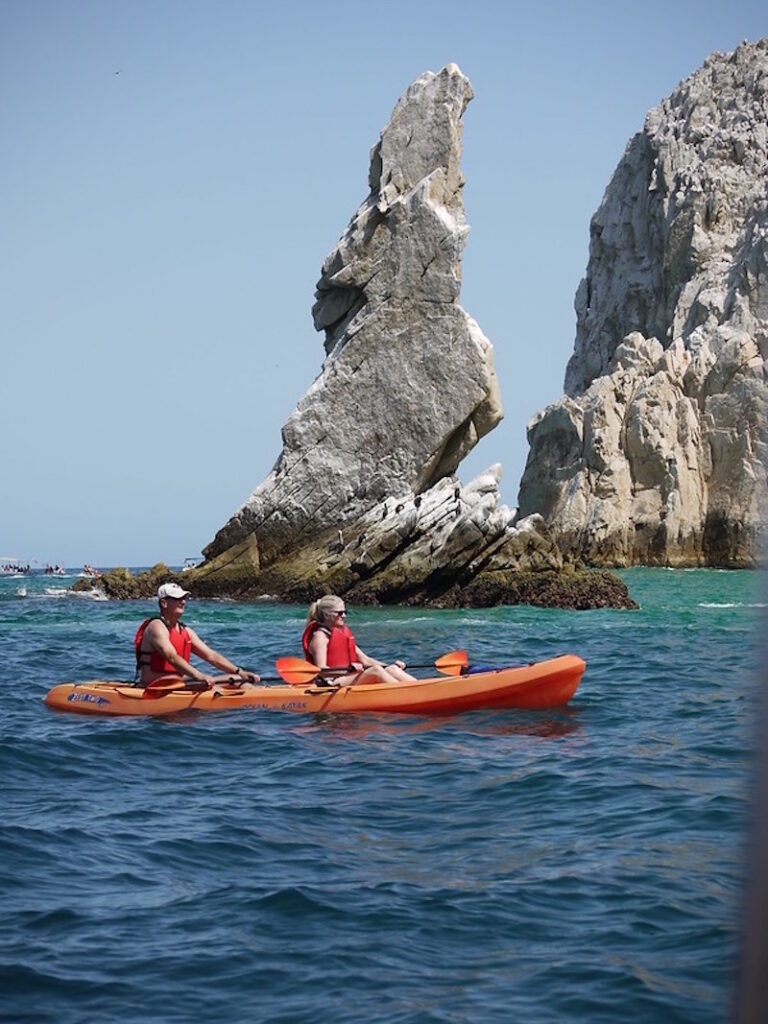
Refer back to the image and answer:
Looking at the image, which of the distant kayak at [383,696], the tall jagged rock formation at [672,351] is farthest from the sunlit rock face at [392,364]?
the distant kayak at [383,696]

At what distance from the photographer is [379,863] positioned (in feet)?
21.7

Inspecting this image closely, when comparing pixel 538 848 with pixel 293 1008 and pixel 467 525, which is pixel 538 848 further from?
pixel 467 525

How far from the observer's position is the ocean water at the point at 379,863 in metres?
4.70

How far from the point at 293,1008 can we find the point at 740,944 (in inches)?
163

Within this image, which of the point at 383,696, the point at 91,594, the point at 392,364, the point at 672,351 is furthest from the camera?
the point at 672,351

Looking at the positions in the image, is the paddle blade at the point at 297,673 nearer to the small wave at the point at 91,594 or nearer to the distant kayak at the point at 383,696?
the distant kayak at the point at 383,696

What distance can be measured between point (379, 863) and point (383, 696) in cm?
528

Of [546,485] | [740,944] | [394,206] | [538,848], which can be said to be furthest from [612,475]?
[740,944]

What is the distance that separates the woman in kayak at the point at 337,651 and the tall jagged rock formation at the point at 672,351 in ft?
99.1

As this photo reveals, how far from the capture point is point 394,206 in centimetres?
3794

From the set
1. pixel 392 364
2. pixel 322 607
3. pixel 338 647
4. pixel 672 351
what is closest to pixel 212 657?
pixel 322 607

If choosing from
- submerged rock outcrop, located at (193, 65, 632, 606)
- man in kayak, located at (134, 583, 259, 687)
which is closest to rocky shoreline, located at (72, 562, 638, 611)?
submerged rock outcrop, located at (193, 65, 632, 606)

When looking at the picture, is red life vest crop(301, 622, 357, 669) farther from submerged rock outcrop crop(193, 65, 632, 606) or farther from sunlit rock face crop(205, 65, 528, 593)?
sunlit rock face crop(205, 65, 528, 593)

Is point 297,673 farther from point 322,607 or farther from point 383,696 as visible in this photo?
point 383,696
